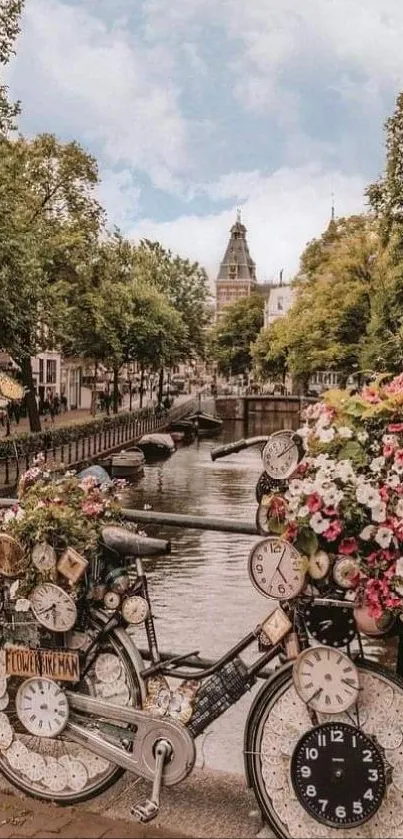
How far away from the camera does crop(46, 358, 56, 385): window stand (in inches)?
2451

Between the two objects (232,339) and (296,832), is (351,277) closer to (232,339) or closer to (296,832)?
(296,832)

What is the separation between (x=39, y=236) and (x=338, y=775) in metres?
27.6

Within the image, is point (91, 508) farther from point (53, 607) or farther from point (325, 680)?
point (325, 680)

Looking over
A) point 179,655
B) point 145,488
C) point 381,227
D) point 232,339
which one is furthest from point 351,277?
point 232,339

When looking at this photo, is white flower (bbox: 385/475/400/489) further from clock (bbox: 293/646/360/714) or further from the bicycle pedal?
the bicycle pedal

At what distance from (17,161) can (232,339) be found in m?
102

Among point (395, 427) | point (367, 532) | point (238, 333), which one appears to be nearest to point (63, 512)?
point (367, 532)

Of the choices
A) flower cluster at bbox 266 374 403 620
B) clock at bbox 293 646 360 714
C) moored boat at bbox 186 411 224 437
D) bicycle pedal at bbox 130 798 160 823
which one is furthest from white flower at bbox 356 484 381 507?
moored boat at bbox 186 411 224 437

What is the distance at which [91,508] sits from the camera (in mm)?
3715

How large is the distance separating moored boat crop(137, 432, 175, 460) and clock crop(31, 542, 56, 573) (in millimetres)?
36985

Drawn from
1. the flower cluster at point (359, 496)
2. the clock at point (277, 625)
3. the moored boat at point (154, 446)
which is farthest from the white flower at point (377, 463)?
the moored boat at point (154, 446)

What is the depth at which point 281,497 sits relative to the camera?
10.9 ft

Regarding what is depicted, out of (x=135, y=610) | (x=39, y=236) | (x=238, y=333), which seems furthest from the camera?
(x=238, y=333)

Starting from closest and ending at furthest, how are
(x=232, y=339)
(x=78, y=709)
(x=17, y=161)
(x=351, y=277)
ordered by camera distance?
(x=78, y=709) < (x=17, y=161) < (x=351, y=277) < (x=232, y=339)
